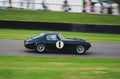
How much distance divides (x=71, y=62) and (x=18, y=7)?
676 inches

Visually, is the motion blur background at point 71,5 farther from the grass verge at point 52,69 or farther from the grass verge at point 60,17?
the grass verge at point 52,69

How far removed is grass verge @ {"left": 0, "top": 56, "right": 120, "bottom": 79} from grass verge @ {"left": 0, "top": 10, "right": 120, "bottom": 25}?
13.5 meters

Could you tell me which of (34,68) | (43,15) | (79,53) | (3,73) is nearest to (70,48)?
(79,53)

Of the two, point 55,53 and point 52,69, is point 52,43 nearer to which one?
point 55,53

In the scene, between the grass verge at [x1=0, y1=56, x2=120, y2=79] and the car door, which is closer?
the grass verge at [x1=0, y1=56, x2=120, y2=79]

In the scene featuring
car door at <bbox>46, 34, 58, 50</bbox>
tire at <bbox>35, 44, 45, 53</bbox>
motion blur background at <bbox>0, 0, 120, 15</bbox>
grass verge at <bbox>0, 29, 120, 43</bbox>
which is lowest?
grass verge at <bbox>0, 29, 120, 43</bbox>

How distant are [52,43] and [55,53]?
458 millimetres

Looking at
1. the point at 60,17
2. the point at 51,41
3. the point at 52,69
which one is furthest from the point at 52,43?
the point at 60,17

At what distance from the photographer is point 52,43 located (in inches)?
597

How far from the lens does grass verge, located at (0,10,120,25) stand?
87.1 feet

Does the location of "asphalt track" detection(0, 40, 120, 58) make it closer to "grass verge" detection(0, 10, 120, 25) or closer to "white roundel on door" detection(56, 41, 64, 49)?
"white roundel on door" detection(56, 41, 64, 49)

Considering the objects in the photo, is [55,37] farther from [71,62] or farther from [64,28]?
[64,28]

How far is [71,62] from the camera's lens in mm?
12719

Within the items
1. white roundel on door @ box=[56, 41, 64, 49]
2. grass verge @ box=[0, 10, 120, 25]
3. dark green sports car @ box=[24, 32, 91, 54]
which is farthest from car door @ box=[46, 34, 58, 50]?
grass verge @ box=[0, 10, 120, 25]
